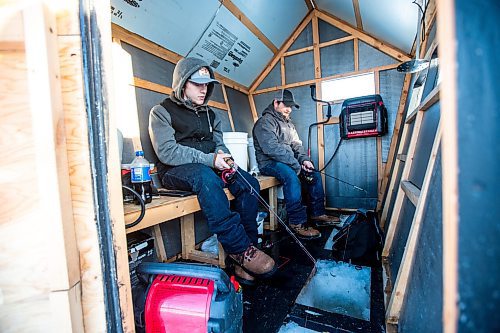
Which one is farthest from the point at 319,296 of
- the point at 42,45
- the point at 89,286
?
the point at 42,45

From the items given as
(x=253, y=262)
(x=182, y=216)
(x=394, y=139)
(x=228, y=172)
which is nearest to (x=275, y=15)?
(x=394, y=139)

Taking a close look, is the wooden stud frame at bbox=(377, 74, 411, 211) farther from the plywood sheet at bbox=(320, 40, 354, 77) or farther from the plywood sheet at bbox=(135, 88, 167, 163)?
the plywood sheet at bbox=(135, 88, 167, 163)

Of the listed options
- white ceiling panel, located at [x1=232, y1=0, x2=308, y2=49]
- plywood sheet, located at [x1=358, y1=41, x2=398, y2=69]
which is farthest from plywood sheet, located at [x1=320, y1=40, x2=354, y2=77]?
white ceiling panel, located at [x1=232, y1=0, x2=308, y2=49]

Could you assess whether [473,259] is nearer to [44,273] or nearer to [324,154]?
[44,273]

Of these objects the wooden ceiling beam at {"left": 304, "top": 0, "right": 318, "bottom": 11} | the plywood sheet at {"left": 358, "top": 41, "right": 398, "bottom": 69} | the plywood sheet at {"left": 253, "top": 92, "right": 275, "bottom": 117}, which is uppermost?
the wooden ceiling beam at {"left": 304, "top": 0, "right": 318, "bottom": 11}

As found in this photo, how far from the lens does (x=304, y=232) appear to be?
2.08 metres

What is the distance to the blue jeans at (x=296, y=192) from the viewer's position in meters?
2.18

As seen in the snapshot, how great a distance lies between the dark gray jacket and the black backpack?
83 cm

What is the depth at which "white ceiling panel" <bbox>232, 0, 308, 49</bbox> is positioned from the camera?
2508mm

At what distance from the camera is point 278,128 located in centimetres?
253

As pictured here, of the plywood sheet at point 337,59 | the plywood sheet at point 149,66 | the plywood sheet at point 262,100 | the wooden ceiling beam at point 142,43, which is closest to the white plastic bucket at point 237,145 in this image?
the plywood sheet at point 149,66

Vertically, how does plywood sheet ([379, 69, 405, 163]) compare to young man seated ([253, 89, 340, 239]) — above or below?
above

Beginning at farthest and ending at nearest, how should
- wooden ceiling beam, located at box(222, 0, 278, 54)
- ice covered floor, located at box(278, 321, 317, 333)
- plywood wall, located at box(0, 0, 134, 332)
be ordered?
wooden ceiling beam, located at box(222, 0, 278, 54) < ice covered floor, located at box(278, 321, 317, 333) < plywood wall, located at box(0, 0, 134, 332)

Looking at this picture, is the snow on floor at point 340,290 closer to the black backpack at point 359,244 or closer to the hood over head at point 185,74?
the black backpack at point 359,244
